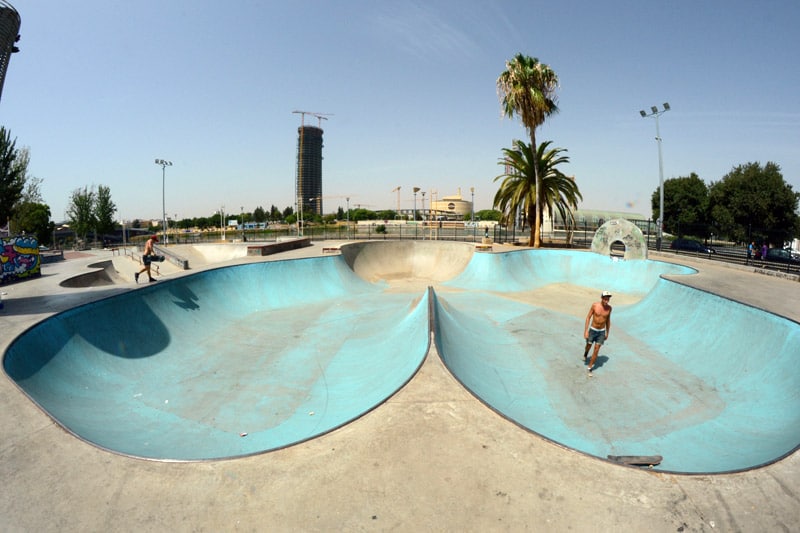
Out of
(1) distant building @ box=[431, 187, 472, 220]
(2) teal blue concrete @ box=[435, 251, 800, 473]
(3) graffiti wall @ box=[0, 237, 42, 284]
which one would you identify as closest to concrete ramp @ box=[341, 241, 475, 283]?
(2) teal blue concrete @ box=[435, 251, 800, 473]

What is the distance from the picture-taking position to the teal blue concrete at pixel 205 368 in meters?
5.35

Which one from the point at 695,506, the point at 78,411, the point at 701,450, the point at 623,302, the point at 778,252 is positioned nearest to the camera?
the point at 695,506

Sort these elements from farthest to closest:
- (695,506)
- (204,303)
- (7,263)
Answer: (7,263)
(204,303)
(695,506)

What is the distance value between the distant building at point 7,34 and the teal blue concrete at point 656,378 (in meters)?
15.0

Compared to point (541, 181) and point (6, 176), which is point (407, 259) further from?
point (6, 176)

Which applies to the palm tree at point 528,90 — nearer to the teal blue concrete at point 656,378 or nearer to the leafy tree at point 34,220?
the teal blue concrete at point 656,378

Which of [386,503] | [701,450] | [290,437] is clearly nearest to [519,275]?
[701,450]

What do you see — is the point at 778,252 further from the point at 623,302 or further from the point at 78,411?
the point at 78,411

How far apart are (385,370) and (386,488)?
3831 millimetres

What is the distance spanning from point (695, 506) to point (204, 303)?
40.0ft

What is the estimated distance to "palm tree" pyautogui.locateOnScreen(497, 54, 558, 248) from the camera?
70.1 ft

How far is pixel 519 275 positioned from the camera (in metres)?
18.0

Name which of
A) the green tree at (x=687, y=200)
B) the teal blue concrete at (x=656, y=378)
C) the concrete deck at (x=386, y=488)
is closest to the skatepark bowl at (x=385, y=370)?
the teal blue concrete at (x=656, y=378)

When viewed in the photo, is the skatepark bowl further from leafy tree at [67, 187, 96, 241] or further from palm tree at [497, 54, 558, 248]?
leafy tree at [67, 187, 96, 241]
